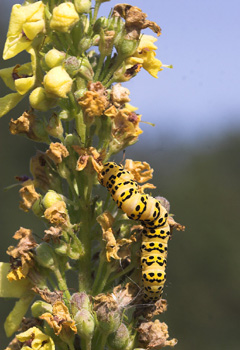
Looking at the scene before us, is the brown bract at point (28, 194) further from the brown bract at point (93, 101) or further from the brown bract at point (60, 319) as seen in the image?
the brown bract at point (60, 319)

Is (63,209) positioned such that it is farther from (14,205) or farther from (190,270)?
(190,270)

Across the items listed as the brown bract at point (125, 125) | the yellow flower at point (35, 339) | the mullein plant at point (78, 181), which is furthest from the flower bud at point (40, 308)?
the brown bract at point (125, 125)

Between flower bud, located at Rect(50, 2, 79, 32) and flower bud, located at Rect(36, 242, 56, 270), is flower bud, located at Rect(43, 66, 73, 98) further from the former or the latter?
flower bud, located at Rect(36, 242, 56, 270)

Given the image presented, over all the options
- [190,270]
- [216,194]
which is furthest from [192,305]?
[216,194]

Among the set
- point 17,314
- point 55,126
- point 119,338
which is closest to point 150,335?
point 119,338

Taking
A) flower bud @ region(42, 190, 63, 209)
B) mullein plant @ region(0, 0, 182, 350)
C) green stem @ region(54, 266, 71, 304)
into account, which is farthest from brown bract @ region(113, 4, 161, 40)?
green stem @ region(54, 266, 71, 304)

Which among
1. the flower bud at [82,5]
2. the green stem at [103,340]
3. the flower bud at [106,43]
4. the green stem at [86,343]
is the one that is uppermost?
the flower bud at [82,5]
